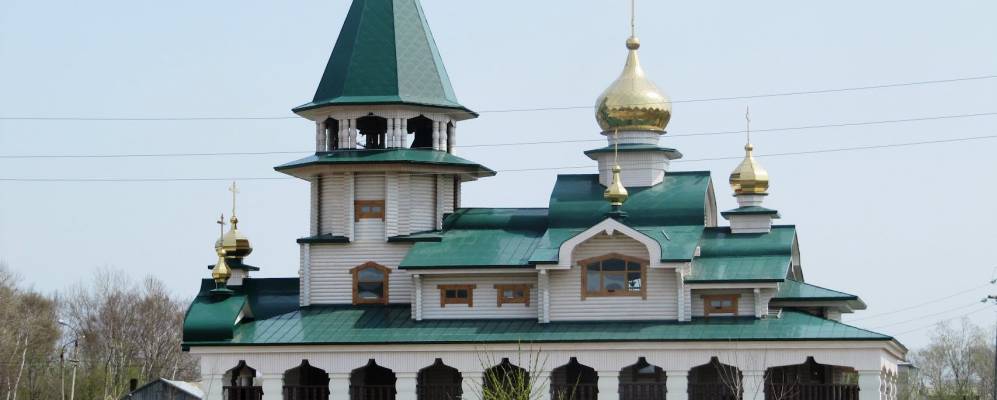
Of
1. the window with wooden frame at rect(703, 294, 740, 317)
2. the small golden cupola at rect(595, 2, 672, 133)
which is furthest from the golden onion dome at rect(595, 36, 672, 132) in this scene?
the window with wooden frame at rect(703, 294, 740, 317)

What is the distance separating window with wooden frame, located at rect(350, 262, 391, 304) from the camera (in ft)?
168

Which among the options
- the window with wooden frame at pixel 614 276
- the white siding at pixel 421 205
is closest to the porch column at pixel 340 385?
the white siding at pixel 421 205

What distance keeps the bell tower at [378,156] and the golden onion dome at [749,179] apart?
604 cm

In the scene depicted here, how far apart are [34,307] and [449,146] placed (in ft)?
120

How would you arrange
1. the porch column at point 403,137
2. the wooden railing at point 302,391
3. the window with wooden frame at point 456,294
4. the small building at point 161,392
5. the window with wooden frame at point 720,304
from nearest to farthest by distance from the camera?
the window with wooden frame at point 720,304, the wooden railing at point 302,391, the window with wooden frame at point 456,294, the porch column at point 403,137, the small building at point 161,392

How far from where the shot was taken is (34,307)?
278ft

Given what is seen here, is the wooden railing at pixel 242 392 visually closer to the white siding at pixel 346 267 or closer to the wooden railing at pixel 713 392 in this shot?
the white siding at pixel 346 267

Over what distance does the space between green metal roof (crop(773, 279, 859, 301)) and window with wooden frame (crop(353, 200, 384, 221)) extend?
371 inches

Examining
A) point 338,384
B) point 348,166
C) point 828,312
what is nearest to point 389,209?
point 348,166

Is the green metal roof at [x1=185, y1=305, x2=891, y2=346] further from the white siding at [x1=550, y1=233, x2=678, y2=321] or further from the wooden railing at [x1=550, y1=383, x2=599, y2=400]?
the wooden railing at [x1=550, y1=383, x2=599, y2=400]

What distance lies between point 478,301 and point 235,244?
732cm

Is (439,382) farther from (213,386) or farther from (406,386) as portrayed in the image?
(213,386)

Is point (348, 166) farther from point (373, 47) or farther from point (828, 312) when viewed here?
point (828, 312)

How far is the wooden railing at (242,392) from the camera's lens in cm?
4956
